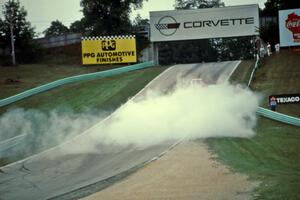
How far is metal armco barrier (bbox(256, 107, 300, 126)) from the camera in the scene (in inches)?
1058

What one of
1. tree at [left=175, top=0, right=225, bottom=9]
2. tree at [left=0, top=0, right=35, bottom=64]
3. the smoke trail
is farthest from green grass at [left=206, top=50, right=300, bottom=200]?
tree at [left=175, top=0, right=225, bottom=9]

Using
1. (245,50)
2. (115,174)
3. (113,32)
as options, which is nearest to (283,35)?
(113,32)

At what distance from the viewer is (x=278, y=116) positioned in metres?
27.7

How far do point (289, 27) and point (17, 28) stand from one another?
107 ft

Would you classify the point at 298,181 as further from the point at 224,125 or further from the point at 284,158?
the point at 224,125

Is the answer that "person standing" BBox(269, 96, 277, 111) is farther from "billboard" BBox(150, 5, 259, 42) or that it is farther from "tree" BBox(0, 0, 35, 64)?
"tree" BBox(0, 0, 35, 64)

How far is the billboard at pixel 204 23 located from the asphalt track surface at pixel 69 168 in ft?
94.3

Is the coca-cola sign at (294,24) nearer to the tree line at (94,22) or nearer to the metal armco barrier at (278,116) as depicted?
the tree line at (94,22)

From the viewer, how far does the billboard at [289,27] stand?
48.7 m

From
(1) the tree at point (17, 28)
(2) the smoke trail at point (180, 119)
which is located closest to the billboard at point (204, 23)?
(1) the tree at point (17, 28)

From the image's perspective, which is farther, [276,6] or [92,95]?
[276,6]

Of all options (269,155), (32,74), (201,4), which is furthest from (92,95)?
(201,4)

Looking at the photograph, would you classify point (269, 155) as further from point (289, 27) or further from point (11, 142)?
point (289, 27)

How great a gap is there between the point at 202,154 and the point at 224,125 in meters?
6.09
